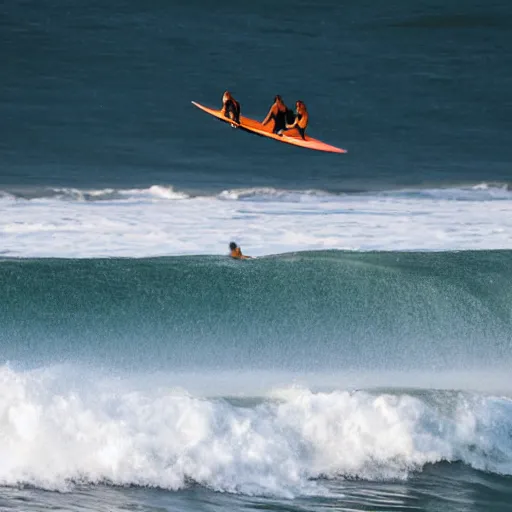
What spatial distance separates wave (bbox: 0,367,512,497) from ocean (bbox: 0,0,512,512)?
2cm

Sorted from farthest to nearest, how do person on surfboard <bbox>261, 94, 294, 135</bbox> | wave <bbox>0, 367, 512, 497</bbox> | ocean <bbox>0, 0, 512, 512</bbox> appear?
person on surfboard <bbox>261, 94, 294, 135</bbox> < ocean <bbox>0, 0, 512, 512</bbox> < wave <bbox>0, 367, 512, 497</bbox>

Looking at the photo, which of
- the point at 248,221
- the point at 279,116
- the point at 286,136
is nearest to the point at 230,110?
the point at 279,116

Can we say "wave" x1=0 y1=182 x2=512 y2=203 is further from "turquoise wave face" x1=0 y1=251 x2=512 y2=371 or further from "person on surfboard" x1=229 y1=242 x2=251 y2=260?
"turquoise wave face" x1=0 y1=251 x2=512 y2=371

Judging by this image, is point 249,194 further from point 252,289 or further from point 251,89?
point 252,289

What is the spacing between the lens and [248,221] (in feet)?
58.3

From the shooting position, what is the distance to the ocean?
8594 millimetres

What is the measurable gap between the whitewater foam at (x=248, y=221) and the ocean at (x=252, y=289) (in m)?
0.09

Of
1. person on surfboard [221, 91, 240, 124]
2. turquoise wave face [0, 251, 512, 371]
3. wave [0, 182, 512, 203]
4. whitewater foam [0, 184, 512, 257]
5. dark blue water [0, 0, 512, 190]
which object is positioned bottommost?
turquoise wave face [0, 251, 512, 371]

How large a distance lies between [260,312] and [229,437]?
3.36 metres

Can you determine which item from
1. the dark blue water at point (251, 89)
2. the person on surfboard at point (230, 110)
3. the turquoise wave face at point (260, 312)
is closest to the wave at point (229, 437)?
the turquoise wave face at point (260, 312)

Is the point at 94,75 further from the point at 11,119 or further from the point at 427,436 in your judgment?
the point at 427,436

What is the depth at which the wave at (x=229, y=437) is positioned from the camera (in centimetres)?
843

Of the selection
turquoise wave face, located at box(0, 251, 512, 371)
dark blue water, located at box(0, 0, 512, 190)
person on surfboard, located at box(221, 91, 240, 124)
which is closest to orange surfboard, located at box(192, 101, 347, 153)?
person on surfboard, located at box(221, 91, 240, 124)

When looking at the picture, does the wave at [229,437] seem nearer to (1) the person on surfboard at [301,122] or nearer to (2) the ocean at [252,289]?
(2) the ocean at [252,289]
